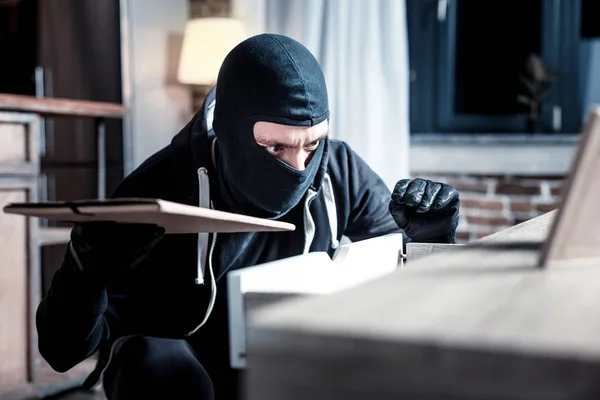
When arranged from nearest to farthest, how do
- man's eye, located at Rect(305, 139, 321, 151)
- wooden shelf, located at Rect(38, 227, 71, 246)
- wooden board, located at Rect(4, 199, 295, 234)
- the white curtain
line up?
wooden board, located at Rect(4, 199, 295, 234) → man's eye, located at Rect(305, 139, 321, 151) → wooden shelf, located at Rect(38, 227, 71, 246) → the white curtain

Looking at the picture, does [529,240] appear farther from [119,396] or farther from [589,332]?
[119,396]

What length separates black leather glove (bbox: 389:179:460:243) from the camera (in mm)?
1181

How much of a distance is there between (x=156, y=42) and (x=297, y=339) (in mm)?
2993

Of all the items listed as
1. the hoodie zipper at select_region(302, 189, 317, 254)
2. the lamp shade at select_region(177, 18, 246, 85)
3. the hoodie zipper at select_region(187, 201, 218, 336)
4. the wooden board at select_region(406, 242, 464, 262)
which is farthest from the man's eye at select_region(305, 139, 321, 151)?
the lamp shade at select_region(177, 18, 246, 85)

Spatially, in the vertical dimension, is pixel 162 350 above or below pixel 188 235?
below

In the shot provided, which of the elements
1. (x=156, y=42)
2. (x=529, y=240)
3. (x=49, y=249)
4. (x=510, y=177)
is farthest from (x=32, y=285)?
(x=529, y=240)

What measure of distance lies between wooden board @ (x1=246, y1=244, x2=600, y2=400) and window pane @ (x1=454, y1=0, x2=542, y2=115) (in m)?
2.89

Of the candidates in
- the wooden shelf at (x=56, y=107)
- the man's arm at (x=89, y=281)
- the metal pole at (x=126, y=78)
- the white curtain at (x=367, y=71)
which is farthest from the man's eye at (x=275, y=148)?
the metal pole at (x=126, y=78)

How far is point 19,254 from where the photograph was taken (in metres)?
2.38

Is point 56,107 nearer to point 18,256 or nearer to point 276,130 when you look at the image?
point 18,256

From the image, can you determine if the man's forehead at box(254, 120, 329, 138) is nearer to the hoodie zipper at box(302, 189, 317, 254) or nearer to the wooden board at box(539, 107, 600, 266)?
the hoodie zipper at box(302, 189, 317, 254)

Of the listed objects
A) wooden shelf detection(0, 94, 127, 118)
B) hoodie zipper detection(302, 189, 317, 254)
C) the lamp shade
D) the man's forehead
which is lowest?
hoodie zipper detection(302, 189, 317, 254)

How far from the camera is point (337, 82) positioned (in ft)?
9.13

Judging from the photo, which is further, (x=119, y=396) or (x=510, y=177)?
(x=510, y=177)
